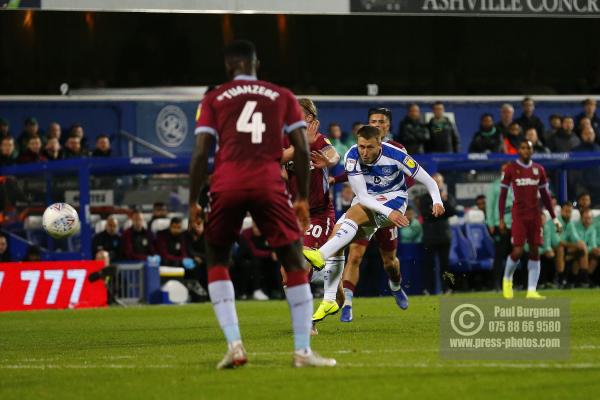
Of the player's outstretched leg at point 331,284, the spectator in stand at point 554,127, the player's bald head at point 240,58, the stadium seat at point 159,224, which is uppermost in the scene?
the player's bald head at point 240,58

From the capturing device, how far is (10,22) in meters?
30.1

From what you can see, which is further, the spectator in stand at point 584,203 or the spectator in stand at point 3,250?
the spectator in stand at point 584,203

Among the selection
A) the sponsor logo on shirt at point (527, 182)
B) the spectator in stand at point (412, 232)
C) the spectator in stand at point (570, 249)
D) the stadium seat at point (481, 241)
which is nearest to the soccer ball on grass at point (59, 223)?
the sponsor logo on shirt at point (527, 182)

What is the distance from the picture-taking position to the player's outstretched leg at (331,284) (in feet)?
46.6

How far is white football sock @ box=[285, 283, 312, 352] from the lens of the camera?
9195 mm

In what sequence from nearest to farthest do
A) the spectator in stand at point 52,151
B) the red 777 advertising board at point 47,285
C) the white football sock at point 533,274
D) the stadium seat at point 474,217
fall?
the white football sock at point 533,274 → the red 777 advertising board at point 47,285 → the spectator in stand at point 52,151 → the stadium seat at point 474,217

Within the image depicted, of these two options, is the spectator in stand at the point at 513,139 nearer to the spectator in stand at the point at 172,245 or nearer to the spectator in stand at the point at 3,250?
the spectator in stand at the point at 172,245

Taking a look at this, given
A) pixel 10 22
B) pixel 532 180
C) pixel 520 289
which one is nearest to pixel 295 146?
pixel 532 180

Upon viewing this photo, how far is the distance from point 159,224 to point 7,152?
3.20 m

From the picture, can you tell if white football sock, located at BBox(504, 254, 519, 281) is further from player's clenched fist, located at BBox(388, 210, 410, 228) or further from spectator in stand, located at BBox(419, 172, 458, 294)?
player's clenched fist, located at BBox(388, 210, 410, 228)

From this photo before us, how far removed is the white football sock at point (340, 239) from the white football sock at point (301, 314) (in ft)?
14.7

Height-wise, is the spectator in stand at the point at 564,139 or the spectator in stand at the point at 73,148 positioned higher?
the spectator in stand at the point at 73,148

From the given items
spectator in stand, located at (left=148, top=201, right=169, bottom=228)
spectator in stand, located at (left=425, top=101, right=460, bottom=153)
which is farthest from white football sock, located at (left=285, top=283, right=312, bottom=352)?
spectator in stand, located at (left=425, top=101, right=460, bottom=153)

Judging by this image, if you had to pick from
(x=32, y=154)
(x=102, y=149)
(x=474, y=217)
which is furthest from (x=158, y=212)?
(x=474, y=217)
